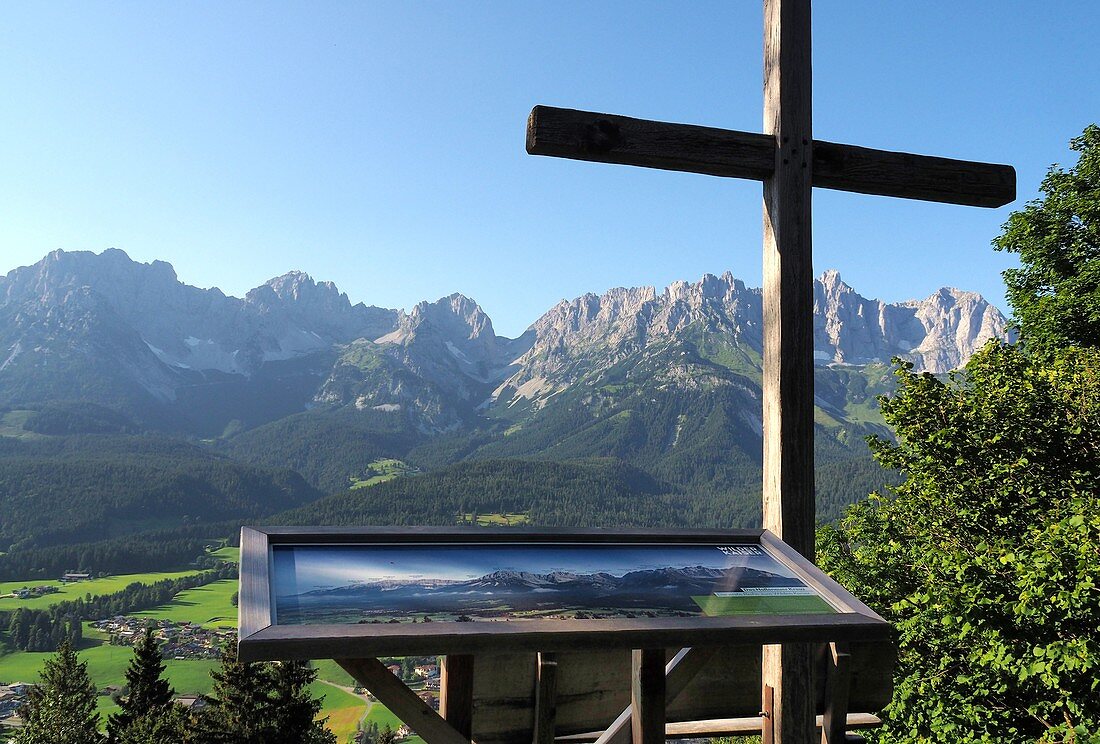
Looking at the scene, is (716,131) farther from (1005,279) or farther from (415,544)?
(1005,279)

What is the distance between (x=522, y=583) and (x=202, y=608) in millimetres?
150288

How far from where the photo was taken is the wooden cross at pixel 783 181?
12.6 ft

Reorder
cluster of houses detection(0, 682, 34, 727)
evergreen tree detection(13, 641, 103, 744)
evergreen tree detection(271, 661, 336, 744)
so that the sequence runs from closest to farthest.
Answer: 1. evergreen tree detection(271, 661, 336, 744)
2. evergreen tree detection(13, 641, 103, 744)
3. cluster of houses detection(0, 682, 34, 727)

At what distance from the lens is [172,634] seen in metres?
121

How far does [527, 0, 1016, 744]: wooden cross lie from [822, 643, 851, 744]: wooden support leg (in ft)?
0.45

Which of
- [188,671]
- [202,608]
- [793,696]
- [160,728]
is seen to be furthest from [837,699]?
[202,608]

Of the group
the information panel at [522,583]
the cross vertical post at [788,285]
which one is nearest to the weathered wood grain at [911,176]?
the cross vertical post at [788,285]

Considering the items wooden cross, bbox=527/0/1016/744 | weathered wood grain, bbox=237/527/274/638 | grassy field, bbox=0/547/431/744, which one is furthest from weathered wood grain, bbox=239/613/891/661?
grassy field, bbox=0/547/431/744

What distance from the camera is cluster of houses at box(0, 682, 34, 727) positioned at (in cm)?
8656

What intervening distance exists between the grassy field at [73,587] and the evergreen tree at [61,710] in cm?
9517

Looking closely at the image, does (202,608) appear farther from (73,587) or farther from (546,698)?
(546,698)

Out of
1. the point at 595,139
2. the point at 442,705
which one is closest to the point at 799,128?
the point at 595,139

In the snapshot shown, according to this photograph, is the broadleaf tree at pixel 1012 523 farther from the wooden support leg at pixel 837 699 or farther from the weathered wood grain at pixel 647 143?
the weathered wood grain at pixel 647 143

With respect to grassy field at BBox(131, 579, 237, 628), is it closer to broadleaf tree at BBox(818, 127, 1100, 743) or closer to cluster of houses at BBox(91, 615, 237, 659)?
cluster of houses at BBox(91, 615, 237, 659)
